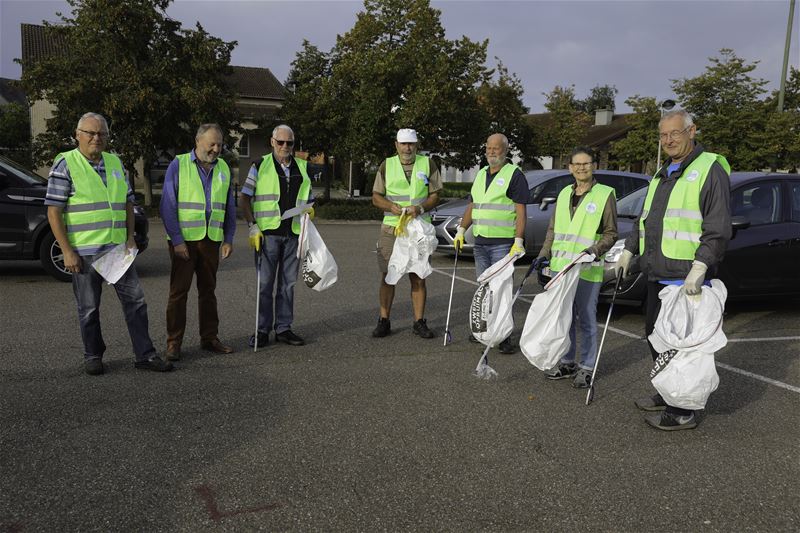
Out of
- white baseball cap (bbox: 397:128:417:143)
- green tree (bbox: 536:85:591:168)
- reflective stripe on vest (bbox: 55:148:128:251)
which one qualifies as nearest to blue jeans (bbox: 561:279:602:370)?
white baseball cap (bbox: 397:128:417:143)

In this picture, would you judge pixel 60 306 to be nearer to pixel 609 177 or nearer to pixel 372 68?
pixel 609 177

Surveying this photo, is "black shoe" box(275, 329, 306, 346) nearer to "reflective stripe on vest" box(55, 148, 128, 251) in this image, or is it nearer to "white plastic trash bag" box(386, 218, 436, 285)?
"white plastic trash bag" box(386, 218, 436, 285)

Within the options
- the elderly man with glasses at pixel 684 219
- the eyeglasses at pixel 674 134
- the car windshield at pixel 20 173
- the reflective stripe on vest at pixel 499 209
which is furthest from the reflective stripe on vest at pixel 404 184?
the car windshield at pixel 20 173

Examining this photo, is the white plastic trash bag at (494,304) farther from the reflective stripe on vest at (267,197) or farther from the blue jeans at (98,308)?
the blue jeans at (98,308)

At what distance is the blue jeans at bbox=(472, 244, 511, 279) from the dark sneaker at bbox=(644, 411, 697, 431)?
87.4 inches

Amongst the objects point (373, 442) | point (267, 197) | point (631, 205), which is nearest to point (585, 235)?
point (373, 442)

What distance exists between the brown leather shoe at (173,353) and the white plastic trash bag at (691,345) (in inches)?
146

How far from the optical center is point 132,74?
2055cm

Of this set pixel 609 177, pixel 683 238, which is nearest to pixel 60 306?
pixel 683 238

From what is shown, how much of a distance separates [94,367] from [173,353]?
0.64 m

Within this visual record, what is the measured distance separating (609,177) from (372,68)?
604 inches

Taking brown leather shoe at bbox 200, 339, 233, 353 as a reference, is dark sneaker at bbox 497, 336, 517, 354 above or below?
above

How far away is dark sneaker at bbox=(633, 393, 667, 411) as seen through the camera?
4746mm

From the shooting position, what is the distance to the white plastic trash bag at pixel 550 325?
5.05 m
